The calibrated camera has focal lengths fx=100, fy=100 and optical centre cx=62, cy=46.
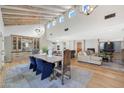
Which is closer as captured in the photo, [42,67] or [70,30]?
[42,67]

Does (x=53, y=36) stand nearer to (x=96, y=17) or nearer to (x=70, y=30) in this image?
(x=70, y=30)

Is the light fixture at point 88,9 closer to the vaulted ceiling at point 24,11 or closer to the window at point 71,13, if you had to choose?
the window at point 71,13

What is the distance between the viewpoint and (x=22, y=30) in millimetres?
8219

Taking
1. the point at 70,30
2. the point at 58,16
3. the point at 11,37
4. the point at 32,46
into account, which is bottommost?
the point at 32,46

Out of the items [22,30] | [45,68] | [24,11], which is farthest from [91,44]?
[45,68]

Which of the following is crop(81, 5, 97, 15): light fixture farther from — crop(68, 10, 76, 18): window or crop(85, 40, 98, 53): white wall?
crop(85, 40, 98, 53): white wall

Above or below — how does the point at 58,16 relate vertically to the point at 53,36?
above

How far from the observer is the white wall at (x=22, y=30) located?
7635mm

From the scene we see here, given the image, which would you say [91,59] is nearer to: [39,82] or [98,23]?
[98,23]

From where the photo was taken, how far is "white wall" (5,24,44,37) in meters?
7.64

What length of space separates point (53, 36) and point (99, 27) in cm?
551

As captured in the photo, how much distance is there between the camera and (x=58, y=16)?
8.83m
